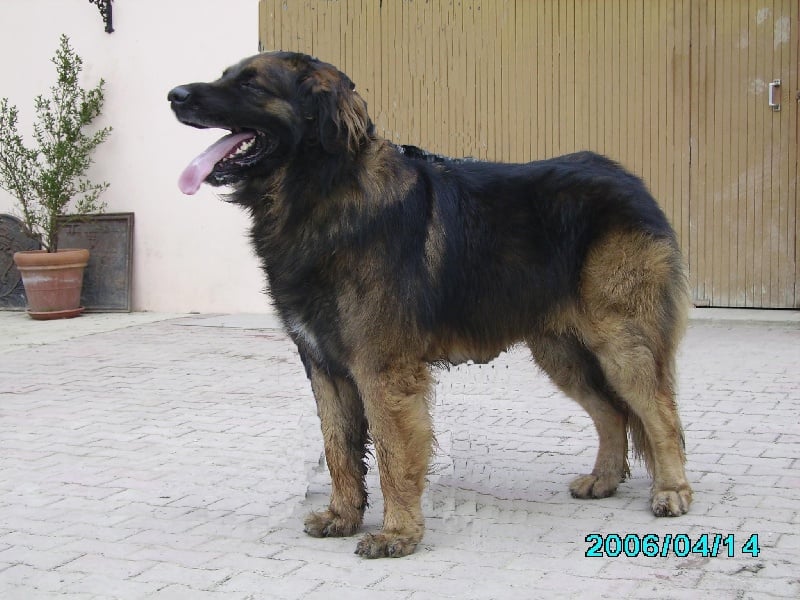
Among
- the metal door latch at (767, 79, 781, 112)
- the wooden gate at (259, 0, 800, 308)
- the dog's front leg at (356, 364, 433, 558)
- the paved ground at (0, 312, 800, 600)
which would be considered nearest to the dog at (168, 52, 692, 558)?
the dog's front leg at (356, 364, 433, 558)

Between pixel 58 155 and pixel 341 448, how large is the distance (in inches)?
331

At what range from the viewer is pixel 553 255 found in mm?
4723

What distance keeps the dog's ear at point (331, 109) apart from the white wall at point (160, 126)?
282 inches

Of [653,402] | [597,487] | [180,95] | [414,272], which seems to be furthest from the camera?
[597,487]

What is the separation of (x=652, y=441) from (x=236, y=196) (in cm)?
221

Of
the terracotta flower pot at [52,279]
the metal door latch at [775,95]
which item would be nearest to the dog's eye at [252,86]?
the metal door latch at [775,95]

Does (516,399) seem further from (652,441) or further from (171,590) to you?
(171,590)

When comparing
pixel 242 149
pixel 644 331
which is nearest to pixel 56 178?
pixel 242 149

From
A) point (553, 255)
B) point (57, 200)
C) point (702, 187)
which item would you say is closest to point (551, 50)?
point (702, 187)

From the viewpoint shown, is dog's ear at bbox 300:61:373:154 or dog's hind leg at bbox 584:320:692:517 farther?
dog's hind leg at bbox 584:320:692:517

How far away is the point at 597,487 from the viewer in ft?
16.5

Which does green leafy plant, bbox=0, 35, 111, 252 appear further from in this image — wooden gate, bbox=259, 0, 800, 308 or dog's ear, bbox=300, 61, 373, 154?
dog's ear, bbox=300, 61, 373, 154

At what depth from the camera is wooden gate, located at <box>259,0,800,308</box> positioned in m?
10.2

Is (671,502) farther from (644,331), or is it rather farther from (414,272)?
(414,272)
